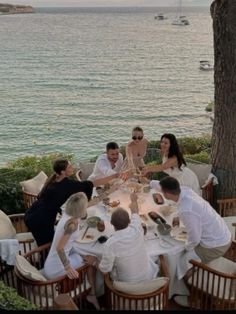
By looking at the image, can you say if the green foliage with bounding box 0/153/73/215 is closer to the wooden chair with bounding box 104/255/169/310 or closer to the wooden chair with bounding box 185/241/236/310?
the wooden chair with bounding box 104/255/169/310

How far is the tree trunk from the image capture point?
6.93 meters

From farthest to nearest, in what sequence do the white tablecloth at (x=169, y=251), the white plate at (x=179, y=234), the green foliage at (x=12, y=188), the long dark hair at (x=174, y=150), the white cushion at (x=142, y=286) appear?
the green foliage at (x=12, y=188) → the long dark hair at (x=174, y=150) → the white plate at (x=179, y=234) → the white tablecloth at (x=169, y=251) → the white cushion at (x=142, y=286)

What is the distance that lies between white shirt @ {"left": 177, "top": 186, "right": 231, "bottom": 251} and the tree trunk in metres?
2.52

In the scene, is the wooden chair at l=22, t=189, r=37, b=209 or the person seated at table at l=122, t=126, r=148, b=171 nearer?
the wooden chair at l=22, t=189, r=37, b=209

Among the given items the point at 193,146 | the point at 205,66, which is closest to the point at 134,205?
the point at 193,146

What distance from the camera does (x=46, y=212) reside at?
5.23 metres

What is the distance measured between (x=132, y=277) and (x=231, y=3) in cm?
452

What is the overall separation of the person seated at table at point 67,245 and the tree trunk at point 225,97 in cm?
336

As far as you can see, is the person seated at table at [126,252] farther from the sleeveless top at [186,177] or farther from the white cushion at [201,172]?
the white cushion at [201,172]

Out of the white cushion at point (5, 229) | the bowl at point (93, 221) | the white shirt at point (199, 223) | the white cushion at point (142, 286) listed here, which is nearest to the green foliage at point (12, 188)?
A: the white cushion at point (5, 229)

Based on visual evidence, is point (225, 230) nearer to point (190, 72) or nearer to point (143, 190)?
point (143, 190)

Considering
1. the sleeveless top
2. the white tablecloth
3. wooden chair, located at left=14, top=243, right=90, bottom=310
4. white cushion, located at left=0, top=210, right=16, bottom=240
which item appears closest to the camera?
wooden chair, located at left=14, top=243, right=90, bottom=310

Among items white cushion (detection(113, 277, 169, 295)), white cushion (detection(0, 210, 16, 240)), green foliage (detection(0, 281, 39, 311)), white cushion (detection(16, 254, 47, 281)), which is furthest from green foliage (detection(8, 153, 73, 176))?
green foliage (detection(0, 281, 39, 311))

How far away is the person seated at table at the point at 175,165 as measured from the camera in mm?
6547
